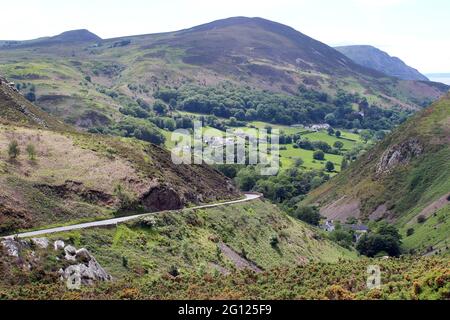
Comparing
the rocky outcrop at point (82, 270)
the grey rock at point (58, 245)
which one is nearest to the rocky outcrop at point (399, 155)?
the rocky outcrop at point (82, 270)

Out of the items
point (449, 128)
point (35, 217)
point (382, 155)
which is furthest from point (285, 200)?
point (35, 217)

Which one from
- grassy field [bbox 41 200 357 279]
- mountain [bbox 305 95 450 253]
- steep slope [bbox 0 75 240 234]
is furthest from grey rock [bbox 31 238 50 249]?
mountain [bbox 305 95 450 253]

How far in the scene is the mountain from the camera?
143m

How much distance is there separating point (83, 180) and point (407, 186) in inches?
4539

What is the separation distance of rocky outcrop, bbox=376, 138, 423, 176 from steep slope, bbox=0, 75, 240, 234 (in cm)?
9503

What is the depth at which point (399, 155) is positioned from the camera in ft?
600

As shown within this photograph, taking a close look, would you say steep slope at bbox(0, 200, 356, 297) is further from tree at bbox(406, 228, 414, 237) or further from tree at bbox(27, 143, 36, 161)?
tree at bbox(406, 228, 414, 237)

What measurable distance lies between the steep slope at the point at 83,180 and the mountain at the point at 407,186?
62.7 m

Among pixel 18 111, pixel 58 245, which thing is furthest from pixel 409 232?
pixel 58 245

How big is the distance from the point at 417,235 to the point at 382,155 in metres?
62.8

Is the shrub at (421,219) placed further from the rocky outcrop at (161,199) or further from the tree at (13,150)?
the tree at (13,150)
